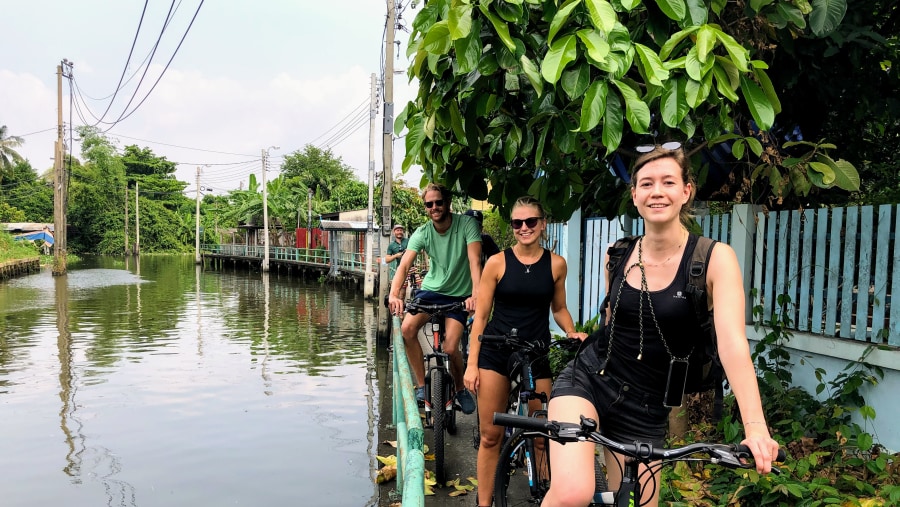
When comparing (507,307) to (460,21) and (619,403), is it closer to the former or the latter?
(619,403)

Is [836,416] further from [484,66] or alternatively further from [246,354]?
[246,354]

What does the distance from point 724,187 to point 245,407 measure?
6.94 m

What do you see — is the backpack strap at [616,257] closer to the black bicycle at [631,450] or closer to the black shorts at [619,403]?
the black shorts at [619,403]

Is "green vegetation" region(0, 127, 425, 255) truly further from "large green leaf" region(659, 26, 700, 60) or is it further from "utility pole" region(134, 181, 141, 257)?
"large green leaf" region(659, 26, 700, 60)

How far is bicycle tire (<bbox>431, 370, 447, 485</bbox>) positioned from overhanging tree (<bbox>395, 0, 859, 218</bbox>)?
4.70 ft

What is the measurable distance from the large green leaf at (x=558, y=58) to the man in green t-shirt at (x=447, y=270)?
264 cm

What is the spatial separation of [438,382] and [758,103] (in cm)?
324

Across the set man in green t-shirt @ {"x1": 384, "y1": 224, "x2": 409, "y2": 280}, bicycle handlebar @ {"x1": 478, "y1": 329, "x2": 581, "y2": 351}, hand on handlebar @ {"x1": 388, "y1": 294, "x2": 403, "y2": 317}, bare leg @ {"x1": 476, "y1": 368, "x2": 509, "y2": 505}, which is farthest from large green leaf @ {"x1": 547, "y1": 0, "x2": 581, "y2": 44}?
man in green t-shirt @ {"x1": 384, "y1": 224, "x2": 409, "y2": 280}

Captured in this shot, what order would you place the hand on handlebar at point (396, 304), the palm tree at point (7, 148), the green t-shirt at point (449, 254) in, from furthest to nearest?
the palm tree at point (7, 148) → the hand on handlebar at point (396, 304) → the green t-shirt at point (449, 254)

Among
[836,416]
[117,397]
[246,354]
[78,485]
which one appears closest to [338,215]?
[246,354]

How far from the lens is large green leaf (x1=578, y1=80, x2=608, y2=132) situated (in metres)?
2.35

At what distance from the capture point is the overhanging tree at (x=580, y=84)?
242cm

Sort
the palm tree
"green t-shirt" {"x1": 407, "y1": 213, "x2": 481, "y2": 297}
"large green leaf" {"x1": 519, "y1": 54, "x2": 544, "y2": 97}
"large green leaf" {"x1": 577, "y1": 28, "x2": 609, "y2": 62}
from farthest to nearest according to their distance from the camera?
the palm tree → "green t-shirt" {"x1": 407, "y1": 213, "x2": 481, "y2": 297} → "large green leaf" {"x1": 519, "y1": 54, "x2": 544, "y2": 97} → "large green leaf" {"x1": 577, "y1": 28, "x2": 609, "y2": 62}

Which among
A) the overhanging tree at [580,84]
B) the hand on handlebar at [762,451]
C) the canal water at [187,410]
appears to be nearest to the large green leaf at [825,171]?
the overhanging tree at [580,84]
